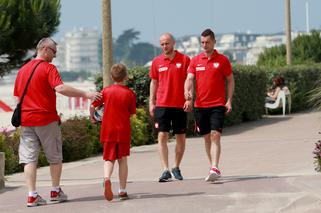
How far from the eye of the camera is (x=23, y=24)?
24031 millimetres

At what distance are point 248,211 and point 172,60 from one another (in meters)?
3.08

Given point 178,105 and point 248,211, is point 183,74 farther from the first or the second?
point 248,211

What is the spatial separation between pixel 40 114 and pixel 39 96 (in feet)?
0.62

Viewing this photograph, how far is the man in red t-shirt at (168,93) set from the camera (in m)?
11.7

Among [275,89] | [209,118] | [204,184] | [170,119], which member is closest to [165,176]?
[204,184]

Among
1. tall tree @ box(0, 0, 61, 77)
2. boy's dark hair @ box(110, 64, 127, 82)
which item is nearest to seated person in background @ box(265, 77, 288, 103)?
tall tree @ box(0, 0, 61, 77)

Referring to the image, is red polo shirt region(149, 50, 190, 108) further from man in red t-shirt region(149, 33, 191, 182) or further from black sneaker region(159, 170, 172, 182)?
A: black sneaker region(159, 170, 172, 182)

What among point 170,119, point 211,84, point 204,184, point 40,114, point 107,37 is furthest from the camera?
point 107,37

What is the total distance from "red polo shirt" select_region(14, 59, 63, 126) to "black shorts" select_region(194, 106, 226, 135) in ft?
7.54

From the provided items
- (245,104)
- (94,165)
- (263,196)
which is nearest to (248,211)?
(263,196)

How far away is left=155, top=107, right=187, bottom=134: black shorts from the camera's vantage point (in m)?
11.8

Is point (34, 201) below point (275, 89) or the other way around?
below

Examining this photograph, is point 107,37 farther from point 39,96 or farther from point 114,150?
point 39,96

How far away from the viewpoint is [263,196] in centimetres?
1007
